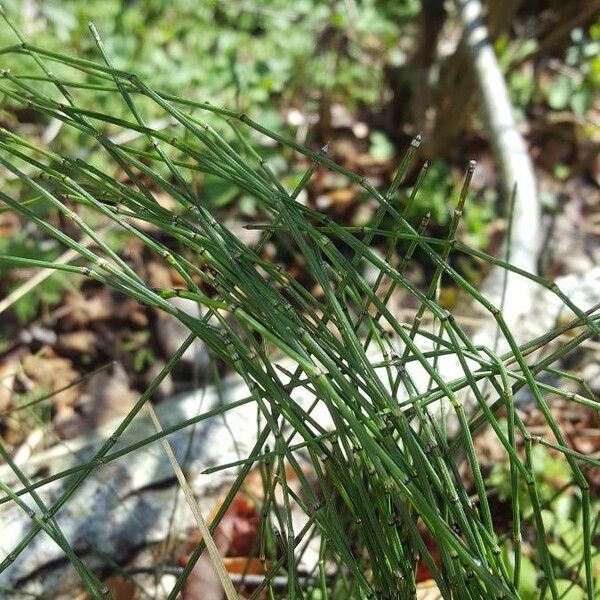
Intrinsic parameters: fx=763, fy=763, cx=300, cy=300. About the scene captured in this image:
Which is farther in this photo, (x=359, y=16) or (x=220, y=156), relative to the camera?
(x=359, y=16)

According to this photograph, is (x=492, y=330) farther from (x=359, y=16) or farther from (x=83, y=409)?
(x=359, y=16)

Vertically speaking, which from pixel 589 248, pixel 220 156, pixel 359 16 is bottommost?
pixel 220 156

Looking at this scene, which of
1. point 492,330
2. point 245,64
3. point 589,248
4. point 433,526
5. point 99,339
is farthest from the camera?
point 245,64

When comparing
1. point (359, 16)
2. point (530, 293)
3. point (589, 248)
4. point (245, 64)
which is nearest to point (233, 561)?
point (530, 293)

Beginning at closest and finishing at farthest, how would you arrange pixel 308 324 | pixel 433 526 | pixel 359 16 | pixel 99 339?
pixel 433 526 → pixel 308 324 → pixel 99 339 → pixel 359 16

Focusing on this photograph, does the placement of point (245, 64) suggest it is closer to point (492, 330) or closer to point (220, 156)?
point (492, 330)

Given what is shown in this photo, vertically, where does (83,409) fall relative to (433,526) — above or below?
above

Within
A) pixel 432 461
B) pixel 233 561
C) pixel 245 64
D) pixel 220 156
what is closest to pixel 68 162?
pixel 220 156

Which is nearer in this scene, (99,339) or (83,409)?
(83,409)

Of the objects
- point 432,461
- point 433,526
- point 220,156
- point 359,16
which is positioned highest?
point 359,16
